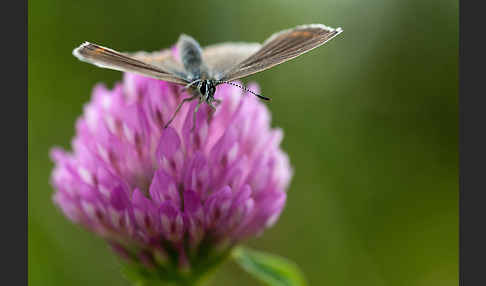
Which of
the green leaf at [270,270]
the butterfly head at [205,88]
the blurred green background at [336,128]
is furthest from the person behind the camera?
the blurred green background at [336,128]

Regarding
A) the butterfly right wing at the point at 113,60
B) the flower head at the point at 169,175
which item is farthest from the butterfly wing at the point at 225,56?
the butterfly right wing at the point at 113,60

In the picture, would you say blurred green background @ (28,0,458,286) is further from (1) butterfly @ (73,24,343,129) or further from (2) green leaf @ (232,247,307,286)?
(1) butterfly @ (73,24,343,129)

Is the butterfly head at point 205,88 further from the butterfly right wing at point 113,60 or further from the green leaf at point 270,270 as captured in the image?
the green leaf at point 270,270

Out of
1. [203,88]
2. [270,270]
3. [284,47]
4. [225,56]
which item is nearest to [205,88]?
[203,88]

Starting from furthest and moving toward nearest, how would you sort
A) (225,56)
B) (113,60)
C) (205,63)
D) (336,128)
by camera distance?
(336,128) < (225,56) < (205,63) < (113,60)

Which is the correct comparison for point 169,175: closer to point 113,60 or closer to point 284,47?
point 113,60

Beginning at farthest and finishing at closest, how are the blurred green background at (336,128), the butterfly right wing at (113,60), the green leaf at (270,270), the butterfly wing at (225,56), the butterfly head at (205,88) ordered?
the blurred green background at (336,128) → the green leaf at (270,270) → the butterfly wing at (225,56) → the butterfly head at (205,88) → the butterfly right wing at (113,60)

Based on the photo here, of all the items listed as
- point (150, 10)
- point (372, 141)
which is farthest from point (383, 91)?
point (150, 10)
